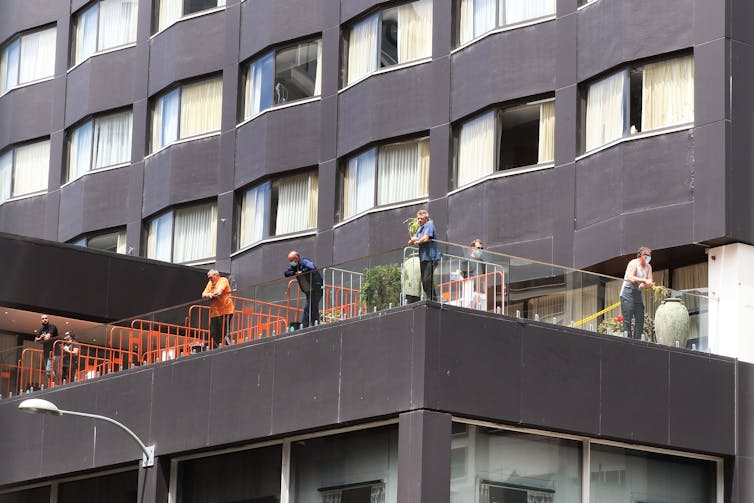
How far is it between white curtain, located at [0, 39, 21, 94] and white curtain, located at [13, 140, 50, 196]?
2332 mm

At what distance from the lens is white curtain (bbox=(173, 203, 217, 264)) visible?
1882 inches

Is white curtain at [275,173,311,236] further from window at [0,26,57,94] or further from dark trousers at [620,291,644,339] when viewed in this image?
dark trousers at [620,291,644,339]

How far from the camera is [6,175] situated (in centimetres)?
5569

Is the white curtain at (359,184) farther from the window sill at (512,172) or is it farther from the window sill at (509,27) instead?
the window sill at (509,27)

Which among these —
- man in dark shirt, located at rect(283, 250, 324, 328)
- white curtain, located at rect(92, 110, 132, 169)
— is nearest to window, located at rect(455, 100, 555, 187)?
man in dark shirt, located at rect(283, 250, 324, 328)

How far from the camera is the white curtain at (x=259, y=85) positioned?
46625 mm

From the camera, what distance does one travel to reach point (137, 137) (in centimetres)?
5059

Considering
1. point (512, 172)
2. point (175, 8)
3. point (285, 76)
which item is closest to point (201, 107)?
point (175, 8)

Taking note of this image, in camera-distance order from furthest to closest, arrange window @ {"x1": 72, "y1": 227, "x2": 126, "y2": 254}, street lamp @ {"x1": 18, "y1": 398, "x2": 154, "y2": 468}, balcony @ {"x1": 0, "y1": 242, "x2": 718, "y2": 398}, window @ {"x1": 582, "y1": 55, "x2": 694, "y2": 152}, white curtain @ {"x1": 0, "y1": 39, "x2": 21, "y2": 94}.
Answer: white curtain @ {"x1": 0, "y1": 39, "x2": 21, "y2": 94}
window @ {"x1": 72, "y1": 227, "x2": 126, "y2": 254}
window @ {"x1": 582, "y1": 55, "x2": 694, "y2": 152}
street lamp @ {"x1": 18, "y1": 398, "x2": 154, "y2": 468}
balcony @ {"x1": 0, "y1": 242, "x2": 718, "y2": 398}

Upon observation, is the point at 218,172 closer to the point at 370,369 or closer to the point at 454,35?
the point at 454,35

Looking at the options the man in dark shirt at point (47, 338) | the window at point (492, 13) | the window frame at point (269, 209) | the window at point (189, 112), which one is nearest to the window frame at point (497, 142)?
the window at point (492, 13)

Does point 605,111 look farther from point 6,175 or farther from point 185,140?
point 6,175

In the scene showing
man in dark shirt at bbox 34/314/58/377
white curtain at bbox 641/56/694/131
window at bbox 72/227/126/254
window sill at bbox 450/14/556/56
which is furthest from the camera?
window at bbox 72/227/126/254

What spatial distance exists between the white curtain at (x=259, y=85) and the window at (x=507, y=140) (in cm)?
784
